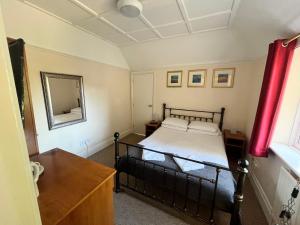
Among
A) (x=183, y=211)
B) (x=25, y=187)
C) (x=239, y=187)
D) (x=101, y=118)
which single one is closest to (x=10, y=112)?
(x=25, y=187)

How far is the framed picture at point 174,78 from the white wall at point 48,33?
5.66 feet

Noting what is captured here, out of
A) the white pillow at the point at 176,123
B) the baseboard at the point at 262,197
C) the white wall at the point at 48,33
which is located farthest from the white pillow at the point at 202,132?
the white wall at the point at 48,33

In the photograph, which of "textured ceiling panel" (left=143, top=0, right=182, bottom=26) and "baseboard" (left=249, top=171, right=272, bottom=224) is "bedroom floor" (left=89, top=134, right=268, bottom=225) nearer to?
"baseboard" (left=249, top=171, right=272, bottom=224)

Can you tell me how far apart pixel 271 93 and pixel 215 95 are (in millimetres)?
1640

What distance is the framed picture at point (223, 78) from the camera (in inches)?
120

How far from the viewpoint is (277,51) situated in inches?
61.2

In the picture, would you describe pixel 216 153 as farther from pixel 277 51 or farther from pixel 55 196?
pixel 55 196

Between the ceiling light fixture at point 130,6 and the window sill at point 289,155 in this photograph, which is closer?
the window sill at point 289,155

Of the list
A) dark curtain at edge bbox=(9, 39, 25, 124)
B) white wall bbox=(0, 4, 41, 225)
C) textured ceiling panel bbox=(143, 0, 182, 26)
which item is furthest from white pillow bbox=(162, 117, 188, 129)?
white wall bbox=(0, 4, 41, 225)

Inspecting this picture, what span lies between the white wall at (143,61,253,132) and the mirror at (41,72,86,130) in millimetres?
2078

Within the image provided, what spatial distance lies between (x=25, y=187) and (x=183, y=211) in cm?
179

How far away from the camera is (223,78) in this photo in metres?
3.13

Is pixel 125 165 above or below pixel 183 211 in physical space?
above

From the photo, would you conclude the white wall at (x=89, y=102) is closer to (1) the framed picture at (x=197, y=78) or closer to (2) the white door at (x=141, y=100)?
(2) the white door at (x=141, y=100)
